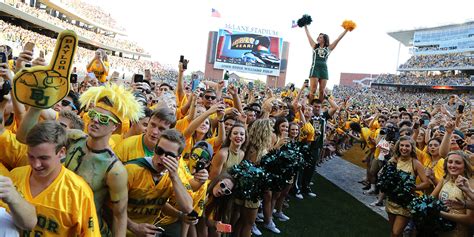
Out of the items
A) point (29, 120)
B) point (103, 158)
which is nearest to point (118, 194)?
point (103, 158)

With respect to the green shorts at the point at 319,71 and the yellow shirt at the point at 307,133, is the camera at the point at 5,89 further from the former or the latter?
the green shorts at the point at 319,71

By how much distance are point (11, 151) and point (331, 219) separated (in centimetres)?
487

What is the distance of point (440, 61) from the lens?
178ft

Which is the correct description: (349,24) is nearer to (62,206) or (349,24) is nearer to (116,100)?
(116,100)

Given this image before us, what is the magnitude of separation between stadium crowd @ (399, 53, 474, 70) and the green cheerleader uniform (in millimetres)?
48067

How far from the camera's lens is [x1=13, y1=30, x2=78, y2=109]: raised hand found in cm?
218

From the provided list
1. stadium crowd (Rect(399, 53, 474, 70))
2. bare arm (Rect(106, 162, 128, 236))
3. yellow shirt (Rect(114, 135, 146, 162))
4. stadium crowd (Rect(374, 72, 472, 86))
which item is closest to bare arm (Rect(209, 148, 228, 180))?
yellow shirt (Rect(114, 135, 146, 162))

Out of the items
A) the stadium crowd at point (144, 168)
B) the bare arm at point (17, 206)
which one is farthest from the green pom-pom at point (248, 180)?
the bare arm at point (17, 206)

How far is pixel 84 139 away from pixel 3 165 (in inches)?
21.3

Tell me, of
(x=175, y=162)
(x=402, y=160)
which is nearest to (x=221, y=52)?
(x=402, y=160)

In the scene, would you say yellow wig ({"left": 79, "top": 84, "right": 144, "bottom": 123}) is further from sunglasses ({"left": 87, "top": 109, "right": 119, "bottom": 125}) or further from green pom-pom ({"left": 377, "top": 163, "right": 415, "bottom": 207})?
green pom-pom ({"left": 377, "top": 163, "right": 415, "bottom": 207})

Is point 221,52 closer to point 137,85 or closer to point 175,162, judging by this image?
point 137,85

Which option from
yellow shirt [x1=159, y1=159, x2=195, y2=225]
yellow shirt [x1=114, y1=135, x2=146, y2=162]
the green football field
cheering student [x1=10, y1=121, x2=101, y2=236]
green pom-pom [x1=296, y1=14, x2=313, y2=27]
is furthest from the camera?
green pom-pom [x1=296, y1=14, x2=313, y2=27]

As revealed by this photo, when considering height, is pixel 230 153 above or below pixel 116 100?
below
